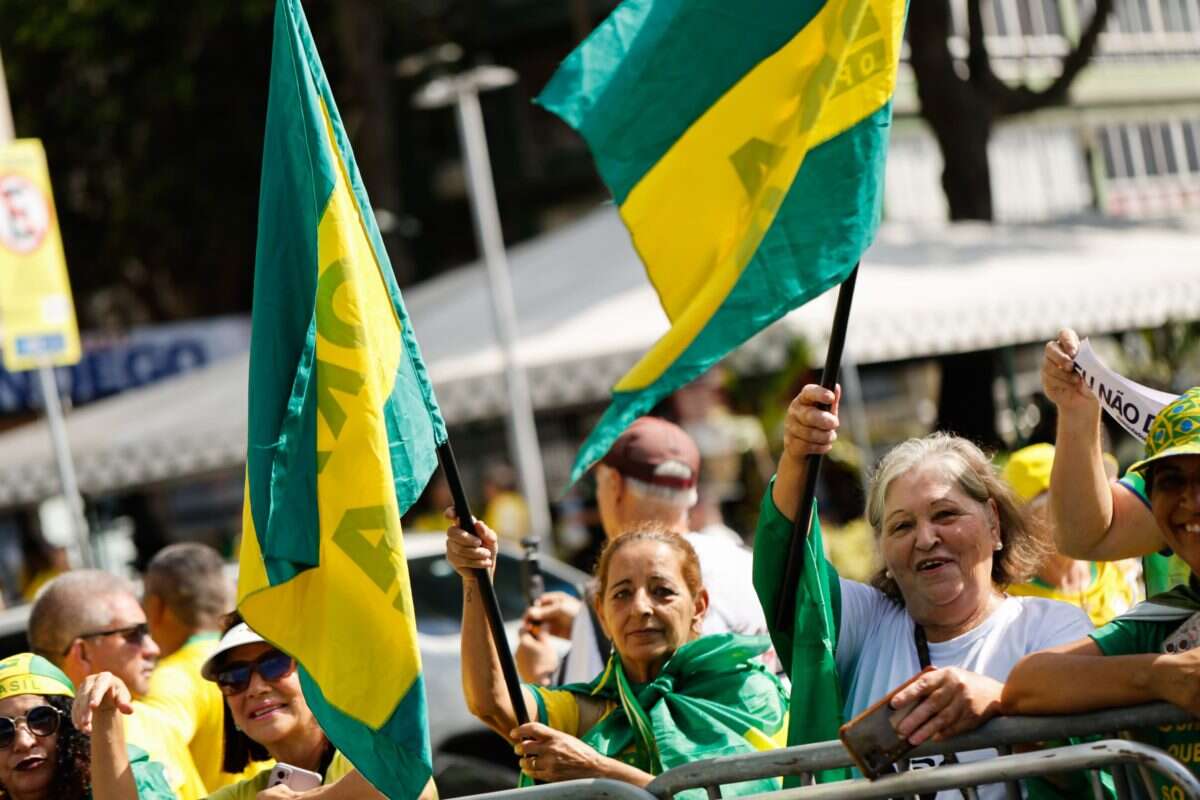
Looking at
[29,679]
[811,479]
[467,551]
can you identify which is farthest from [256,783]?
[811,479]

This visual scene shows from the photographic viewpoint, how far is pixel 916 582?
4.12 m

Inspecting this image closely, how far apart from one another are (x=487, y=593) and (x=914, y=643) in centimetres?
97

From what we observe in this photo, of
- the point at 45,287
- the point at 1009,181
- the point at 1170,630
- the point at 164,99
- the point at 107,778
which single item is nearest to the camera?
the point at 1170,630

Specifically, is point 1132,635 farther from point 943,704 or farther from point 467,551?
point 467,551

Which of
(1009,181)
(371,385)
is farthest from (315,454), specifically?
(1009,181)

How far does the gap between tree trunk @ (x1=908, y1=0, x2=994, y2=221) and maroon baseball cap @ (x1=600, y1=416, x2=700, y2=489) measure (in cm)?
1219

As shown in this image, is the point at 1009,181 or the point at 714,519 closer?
the point at 714,519

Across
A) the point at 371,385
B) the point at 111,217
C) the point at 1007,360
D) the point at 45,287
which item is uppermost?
the point at 111,217

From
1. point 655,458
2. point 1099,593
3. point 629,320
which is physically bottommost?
point 1099,593

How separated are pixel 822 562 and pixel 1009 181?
30253mm

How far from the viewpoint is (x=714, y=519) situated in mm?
7684

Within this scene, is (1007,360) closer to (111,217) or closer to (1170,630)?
(1170,630)

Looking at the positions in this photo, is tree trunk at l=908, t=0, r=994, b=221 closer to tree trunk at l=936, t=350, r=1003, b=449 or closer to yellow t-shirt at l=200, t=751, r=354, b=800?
tree trunk at l=936, t=350, r=1003, b=449

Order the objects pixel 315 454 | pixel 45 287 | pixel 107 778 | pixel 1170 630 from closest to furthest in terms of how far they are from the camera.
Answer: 1. pixel 1170 630
2. pixel 315 454
3. pixel 107 778
4. pixel 45 287
